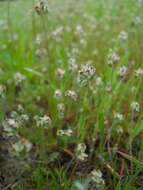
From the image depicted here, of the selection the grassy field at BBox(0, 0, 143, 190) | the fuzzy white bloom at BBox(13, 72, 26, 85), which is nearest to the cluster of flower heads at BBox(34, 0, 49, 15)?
the grassy field at BBox(0, 0, 143, 190)

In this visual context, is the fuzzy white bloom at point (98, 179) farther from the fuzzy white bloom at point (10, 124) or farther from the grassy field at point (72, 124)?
the fuzzy white bloom at point (10, 124)

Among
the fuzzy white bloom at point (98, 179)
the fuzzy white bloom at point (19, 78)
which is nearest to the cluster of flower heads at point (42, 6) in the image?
the fuzzy white bloom at point (19, 78)

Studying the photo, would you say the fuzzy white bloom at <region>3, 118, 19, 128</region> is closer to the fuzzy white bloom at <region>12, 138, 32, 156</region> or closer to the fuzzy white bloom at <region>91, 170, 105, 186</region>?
the fuzzy white bloom at <region>12, 138, 32, 156</region>

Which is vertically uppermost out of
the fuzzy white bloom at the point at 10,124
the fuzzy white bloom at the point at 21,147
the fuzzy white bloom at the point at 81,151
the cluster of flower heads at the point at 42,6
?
the cluster of flower heads at the point at 42,6

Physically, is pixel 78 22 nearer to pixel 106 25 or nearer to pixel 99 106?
pixel 106 25

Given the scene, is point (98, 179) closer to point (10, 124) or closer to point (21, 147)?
point (21, 147)

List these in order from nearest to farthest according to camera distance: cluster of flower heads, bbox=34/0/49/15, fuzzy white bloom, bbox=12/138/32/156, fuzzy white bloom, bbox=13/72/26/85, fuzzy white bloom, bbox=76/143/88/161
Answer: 1. fuzzy white bloom, bbox=12/138/32/156
2. fuzzy white bloom, bbox=76/143/88/161
3. cluster of flower heads, bbox=34/0/49/15
4. fuzzy white bloom, bbox=13/72/26/85

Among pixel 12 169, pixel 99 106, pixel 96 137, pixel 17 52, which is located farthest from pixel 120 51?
pixel 12 169

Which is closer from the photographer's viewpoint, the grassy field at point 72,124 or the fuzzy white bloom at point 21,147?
the fuzzy white bloom at point 21,147

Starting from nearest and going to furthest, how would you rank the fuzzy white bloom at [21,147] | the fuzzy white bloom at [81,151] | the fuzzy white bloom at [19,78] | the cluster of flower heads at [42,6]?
the fuzzy white bloom at [21,147], the fuzzy white bloom at [81,151], the cluster of flower heads at [42,6], the fuzzy white bloom at [19,78]

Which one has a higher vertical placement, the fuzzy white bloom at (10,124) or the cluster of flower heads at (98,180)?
the fuzzy white bloom at (10,124)

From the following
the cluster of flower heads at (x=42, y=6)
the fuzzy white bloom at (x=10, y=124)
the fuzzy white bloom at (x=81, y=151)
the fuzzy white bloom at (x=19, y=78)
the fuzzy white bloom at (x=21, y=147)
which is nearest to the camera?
the fuzzy white bloom at (x=21, y=147)
